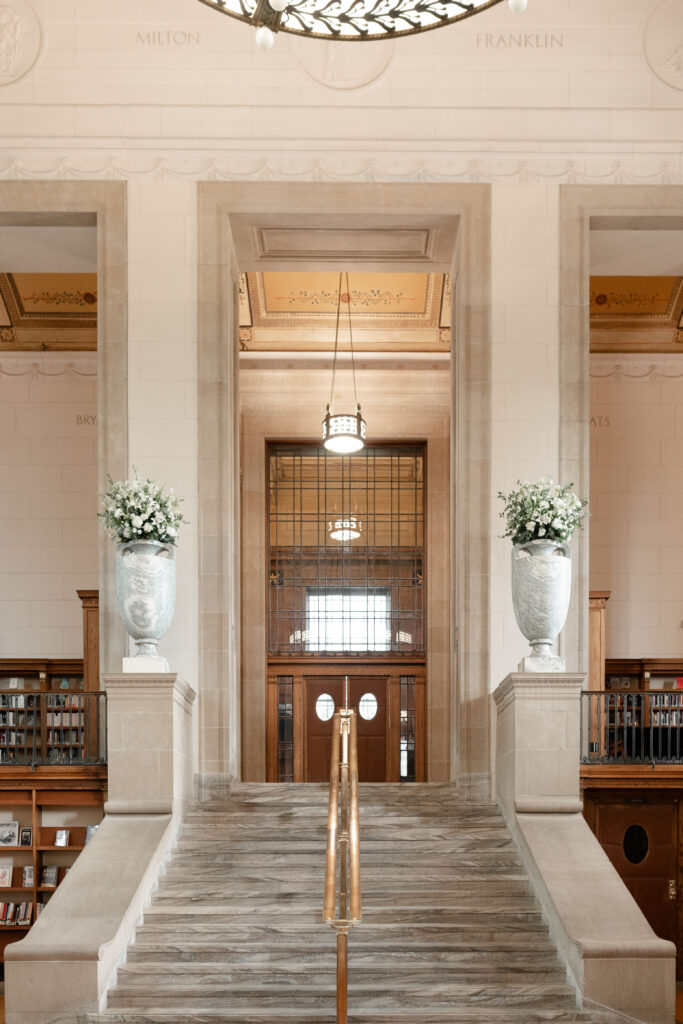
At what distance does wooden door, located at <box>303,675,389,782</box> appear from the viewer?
1655 cm

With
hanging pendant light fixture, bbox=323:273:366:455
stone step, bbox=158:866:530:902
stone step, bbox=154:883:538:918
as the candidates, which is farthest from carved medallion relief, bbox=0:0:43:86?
stone step, bbox=154:883:538:918

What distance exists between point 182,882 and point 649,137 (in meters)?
7.63

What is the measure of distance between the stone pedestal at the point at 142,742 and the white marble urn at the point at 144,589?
0.46m

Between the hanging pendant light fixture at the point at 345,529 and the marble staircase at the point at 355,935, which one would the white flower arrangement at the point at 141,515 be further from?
the hanging pendant light fixture at the point at 345,529

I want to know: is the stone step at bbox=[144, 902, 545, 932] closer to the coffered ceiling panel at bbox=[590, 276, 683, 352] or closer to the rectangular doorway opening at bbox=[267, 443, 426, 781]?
the rectangular doorway opening at bbox=[267, 443, 426, 781]

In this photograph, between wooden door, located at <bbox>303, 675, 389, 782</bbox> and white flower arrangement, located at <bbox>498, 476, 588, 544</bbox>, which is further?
wooden door, located at <bbox>303, 675, 389, 782</bbox>

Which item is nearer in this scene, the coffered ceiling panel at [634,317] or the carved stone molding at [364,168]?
the carved stone molding at [364,168]

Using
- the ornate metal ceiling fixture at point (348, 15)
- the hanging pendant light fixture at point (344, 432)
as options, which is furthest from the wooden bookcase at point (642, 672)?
the ornate metal ceiling fixture at point (348, 15)

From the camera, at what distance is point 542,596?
9.83 meters

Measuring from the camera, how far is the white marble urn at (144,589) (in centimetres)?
1002

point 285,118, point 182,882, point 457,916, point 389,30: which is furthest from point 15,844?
point 389,30

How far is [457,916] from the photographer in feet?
27.5

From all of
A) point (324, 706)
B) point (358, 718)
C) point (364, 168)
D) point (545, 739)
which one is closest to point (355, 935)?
point (545, 739)

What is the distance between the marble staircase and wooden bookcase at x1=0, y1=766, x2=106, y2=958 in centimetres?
160
